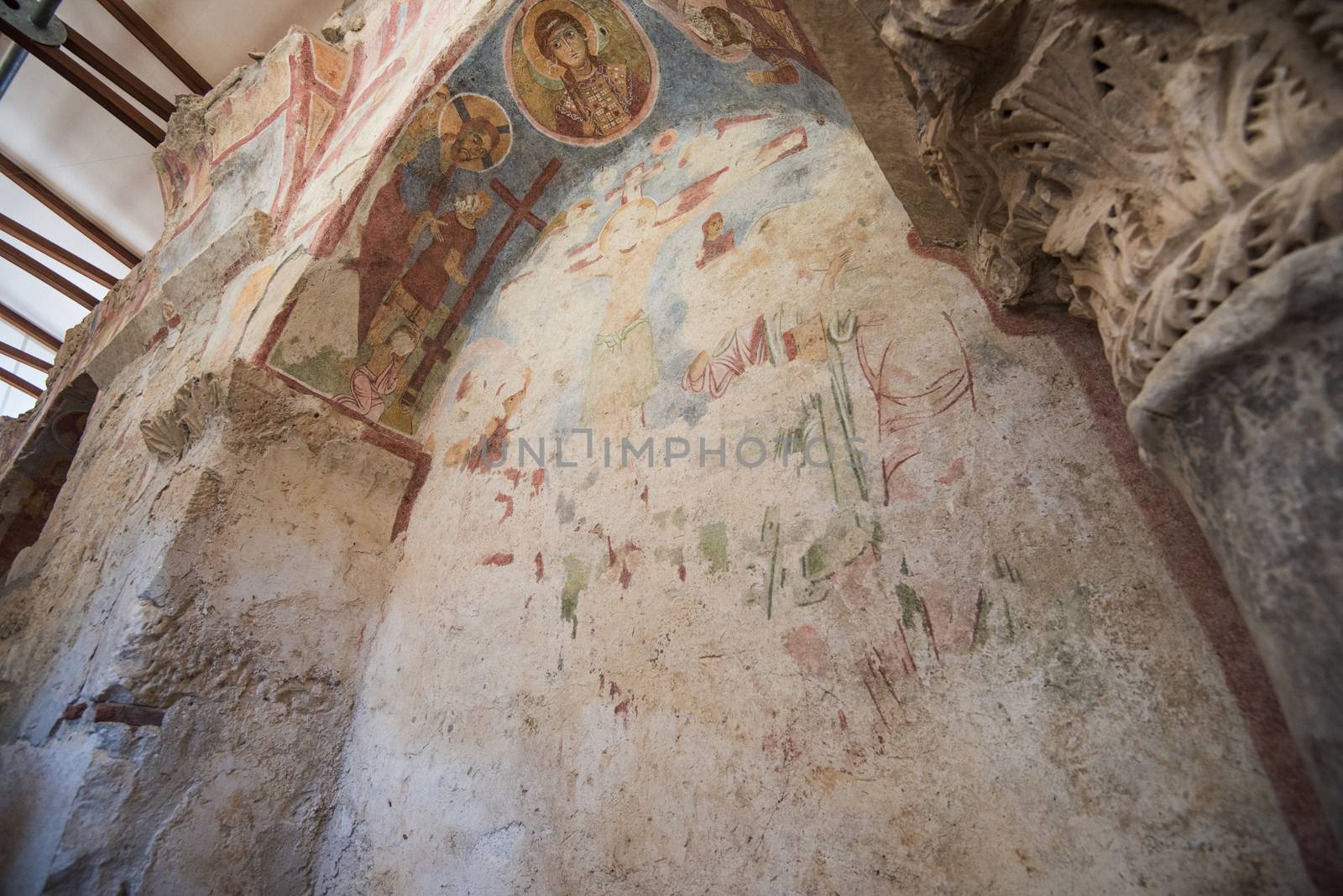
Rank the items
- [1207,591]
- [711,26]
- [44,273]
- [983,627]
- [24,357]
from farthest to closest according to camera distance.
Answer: [24,357]
[44,273]
[711,26]
[983,627]
[1207,591]

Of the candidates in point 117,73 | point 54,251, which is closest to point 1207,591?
point 117,73

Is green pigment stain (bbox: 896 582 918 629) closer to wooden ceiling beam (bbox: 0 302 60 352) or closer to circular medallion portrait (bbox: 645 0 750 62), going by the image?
circular medallion portrait (bbox: 645 0 750 62)

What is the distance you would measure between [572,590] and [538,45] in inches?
119

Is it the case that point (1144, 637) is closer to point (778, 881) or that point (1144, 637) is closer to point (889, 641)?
point (889, 641)

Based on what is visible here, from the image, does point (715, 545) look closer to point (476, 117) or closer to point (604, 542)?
point (604, 542)

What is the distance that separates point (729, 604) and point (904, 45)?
157cm

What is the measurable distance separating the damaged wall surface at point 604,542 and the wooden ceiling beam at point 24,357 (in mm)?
4243

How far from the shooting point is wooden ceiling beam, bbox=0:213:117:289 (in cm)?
678

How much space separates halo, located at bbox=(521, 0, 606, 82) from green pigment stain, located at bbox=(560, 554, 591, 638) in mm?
2831

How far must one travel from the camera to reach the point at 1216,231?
104 centimetres

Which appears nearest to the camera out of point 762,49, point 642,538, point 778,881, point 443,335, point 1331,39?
point 1331,39

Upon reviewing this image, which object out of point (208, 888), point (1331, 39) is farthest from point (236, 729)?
point (1331, 39)

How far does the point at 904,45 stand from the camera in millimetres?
1399

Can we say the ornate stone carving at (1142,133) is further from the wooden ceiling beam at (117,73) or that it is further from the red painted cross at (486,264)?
the wooden ceiling beam at (117,73)
